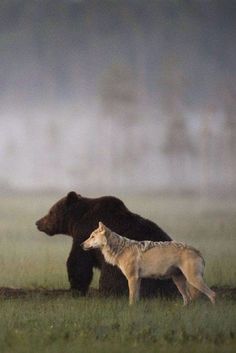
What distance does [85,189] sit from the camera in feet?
45.4

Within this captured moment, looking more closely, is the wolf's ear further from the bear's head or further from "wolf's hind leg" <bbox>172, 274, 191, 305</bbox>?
the bear's head

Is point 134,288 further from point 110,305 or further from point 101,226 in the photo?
point 101,226

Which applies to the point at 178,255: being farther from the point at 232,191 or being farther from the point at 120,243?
the point at 232,191

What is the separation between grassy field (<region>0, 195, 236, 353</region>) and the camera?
913 centimetres

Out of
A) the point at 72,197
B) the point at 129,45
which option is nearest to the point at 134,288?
the point at 72,197

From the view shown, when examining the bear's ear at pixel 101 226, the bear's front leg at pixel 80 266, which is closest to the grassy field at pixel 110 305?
the bear's front leg at pixel 80 266

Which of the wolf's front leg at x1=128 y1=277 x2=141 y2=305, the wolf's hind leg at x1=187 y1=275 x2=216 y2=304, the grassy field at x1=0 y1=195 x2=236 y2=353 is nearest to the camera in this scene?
the grassy field at x1=0 y1=195 x2=236 y2=353

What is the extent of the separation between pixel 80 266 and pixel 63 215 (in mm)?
713

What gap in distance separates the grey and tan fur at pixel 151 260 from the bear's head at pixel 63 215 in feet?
3.22

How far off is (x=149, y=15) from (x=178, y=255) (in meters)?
3.76

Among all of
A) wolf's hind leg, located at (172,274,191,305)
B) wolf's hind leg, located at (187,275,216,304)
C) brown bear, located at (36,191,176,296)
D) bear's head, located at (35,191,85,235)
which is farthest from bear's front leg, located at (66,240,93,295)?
wolf's hind leg, located at (187,275,216,304)

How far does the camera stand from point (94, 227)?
12.0 metres

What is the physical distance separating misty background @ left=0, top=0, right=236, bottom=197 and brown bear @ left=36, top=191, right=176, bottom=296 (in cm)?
131

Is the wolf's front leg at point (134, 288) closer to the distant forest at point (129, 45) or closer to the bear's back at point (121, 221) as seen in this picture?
the bear's back at point (121, 221)
